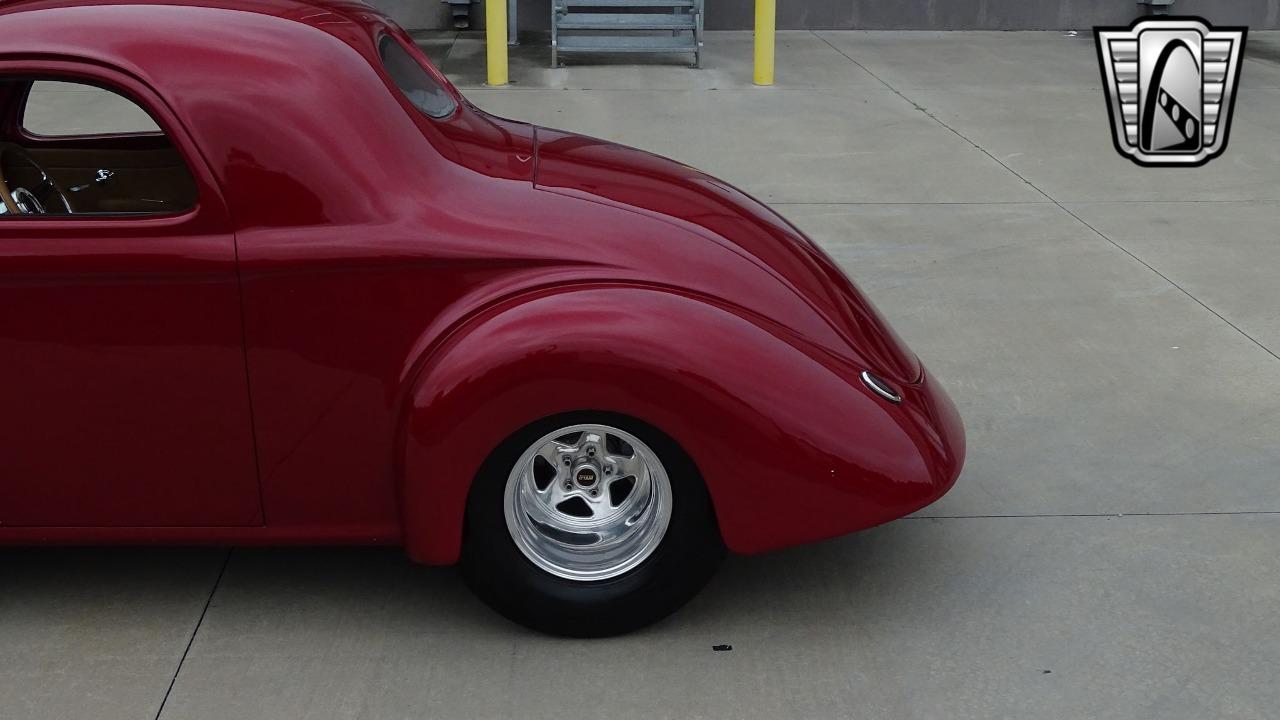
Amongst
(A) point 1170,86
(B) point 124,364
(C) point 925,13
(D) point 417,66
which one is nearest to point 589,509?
(B) point 124,364

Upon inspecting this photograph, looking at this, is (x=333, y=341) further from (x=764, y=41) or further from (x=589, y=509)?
(x=764, y=41)

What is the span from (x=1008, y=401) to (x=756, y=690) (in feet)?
6.79

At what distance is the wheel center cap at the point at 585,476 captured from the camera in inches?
133

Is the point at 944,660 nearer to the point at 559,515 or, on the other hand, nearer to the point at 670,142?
the point at 559,515

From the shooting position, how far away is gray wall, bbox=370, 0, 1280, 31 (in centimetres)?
1352

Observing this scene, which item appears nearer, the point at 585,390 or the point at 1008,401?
the point at 585,390

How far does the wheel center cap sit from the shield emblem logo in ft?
20.2

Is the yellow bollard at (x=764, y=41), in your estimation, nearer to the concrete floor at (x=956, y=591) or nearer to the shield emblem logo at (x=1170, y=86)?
the shield emblem logo at (x=1170, y=86)

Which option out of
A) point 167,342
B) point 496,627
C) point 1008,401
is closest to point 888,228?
point 1008,401

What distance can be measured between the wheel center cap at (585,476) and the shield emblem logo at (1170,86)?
242 inches

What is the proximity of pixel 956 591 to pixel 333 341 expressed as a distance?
174 cm

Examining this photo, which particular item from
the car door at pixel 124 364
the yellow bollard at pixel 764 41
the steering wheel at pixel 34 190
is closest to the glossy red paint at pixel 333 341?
the car door at pixel 124 364

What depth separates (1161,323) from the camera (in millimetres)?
5652

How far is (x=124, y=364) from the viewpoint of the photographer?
3189mm
